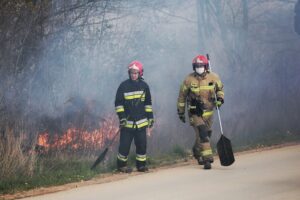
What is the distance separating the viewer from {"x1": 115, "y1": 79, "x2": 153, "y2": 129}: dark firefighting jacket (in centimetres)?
1112

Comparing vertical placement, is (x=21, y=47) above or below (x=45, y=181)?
above

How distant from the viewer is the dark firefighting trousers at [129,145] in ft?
36.4

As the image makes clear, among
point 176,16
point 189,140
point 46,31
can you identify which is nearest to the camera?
point 46,31

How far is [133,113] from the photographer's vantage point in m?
11.2

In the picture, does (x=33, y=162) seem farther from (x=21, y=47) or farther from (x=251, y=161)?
(x=251, y=161)

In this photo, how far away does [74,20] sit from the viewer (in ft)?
41.0

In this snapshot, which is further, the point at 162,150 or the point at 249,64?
the point at 249,64

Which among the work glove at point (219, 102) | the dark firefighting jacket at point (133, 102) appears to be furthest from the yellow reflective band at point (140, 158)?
the work glove at point (219, 102)

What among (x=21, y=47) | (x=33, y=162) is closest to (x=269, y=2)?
(x=21, y=47)

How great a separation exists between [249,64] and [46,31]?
6849mm

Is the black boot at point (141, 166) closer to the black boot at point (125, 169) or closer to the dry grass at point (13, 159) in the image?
the black boot at point (125, 169)

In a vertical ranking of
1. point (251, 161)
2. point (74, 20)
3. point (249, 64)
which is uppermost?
point (74, 20)

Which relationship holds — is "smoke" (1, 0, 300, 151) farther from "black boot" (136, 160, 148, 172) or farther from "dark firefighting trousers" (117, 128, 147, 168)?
"black boot" (136, 160, 148, 172)

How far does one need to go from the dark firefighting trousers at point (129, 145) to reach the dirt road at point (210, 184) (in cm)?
38
